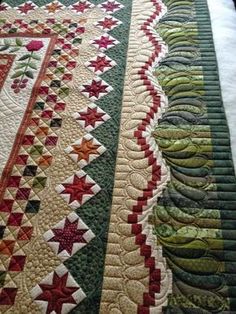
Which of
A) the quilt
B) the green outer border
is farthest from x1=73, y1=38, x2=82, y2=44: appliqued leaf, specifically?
the green outer border

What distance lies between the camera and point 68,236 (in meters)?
0.85

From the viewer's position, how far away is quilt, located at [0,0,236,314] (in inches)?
30.6

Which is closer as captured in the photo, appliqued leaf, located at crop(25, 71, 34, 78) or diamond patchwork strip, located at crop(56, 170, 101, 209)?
diamond patchwork strip, located at crop(56, 170, 101, 209)

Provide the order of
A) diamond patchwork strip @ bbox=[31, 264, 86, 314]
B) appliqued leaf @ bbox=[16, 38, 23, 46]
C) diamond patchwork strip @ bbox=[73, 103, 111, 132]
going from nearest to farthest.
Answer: diamond patchwork strip @ bbox=[31, 264, 86, 314]
diamond patchwork strip @ bbox=[73, 103, 111, 132]
appliqued leaf @ bbox=[16, 38, 23, 46]

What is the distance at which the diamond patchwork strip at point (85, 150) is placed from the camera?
3.25 ft

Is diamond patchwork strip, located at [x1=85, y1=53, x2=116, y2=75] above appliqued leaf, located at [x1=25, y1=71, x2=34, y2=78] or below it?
above

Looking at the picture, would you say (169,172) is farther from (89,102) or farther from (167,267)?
(89,102)

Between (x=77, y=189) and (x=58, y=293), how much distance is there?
0.87 ft

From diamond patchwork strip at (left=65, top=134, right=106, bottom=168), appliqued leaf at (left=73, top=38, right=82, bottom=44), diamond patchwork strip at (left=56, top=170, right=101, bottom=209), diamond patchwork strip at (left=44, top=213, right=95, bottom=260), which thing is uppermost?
appliqued leaf at (left=73, top=38, right=82, bottom=44)

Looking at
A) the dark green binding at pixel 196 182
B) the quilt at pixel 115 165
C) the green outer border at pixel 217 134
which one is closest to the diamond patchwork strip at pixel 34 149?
the quilt at pixel 115 165

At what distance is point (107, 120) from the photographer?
1.08 m

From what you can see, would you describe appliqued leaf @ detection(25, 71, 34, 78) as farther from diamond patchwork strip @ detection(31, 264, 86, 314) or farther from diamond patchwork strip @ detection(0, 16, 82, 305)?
diamond patchwork strip @ detection(31, 264, 86, 314)

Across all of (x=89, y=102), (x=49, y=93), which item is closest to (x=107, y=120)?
(x=89, y=102)

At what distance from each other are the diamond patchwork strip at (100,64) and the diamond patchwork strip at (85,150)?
0.29 m
